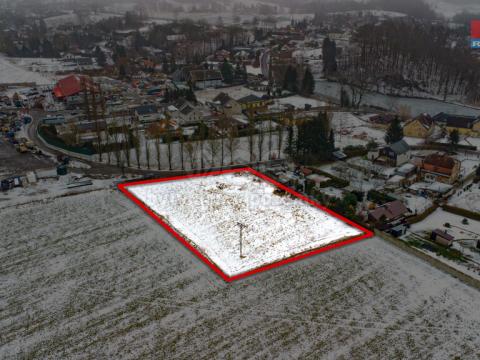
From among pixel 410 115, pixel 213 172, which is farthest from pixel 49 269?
pixel 410 115

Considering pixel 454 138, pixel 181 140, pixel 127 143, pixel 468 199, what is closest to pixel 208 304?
pixel 127 143

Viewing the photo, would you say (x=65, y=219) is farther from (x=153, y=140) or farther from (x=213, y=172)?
(x=153, y=140)

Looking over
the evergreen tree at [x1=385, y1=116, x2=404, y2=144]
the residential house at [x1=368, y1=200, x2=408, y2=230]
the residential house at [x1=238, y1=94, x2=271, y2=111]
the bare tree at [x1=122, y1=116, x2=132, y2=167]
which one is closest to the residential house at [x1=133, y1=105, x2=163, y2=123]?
the bare tree at [x1=122, y1=116, x2=132, y2=167]

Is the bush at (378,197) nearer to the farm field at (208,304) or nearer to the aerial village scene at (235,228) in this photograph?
the aerial village scene at (235,228)

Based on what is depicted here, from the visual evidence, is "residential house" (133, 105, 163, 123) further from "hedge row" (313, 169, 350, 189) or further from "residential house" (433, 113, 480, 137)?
"residential house" (433, 113, 480, 137)

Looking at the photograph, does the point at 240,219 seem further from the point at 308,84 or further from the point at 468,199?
the point at 308,84

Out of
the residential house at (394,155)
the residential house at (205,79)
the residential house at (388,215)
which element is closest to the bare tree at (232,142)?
the residential house at (394,155)
